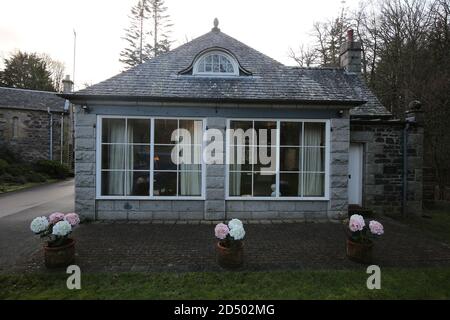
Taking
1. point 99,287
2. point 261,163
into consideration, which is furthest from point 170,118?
point 99,287

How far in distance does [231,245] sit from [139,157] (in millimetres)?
4909

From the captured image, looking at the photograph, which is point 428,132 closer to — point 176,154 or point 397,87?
point 397,87

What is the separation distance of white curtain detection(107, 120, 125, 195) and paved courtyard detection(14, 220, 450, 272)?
1.18m

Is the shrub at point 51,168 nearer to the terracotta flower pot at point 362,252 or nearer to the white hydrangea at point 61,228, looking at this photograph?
the white hydrangea at point 61,228

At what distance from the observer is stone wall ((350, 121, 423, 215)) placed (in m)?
10.3

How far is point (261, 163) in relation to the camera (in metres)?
9.12

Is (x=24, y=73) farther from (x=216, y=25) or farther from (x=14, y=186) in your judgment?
(x=216, y=25)

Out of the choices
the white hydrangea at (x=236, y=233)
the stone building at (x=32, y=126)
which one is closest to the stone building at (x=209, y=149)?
the white hydrangea at (x=236, y=233)

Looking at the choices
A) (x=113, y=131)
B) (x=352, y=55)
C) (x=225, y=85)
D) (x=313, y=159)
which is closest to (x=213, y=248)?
(x=313, y=159)

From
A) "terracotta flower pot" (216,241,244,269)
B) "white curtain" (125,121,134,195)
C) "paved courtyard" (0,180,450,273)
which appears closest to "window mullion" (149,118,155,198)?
"white curtain" (125,121,134,195)

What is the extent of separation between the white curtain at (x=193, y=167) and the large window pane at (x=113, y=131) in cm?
200

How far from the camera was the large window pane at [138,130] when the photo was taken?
8891 millimetres

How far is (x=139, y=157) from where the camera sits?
29.5ft

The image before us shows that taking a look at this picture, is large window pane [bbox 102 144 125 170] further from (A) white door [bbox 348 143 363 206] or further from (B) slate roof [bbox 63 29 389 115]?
(A) white door [bbox 348 143 363 206]
